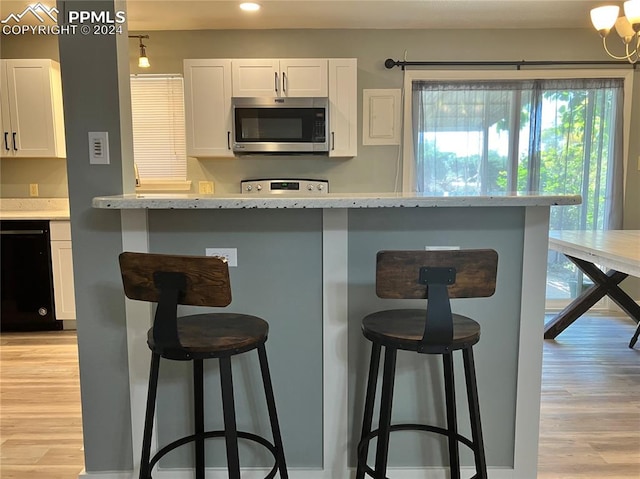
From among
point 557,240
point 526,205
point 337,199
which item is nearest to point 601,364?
point 557,240

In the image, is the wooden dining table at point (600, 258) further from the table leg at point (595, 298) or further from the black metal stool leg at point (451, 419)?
the black metal stool leg at point (451, 419)

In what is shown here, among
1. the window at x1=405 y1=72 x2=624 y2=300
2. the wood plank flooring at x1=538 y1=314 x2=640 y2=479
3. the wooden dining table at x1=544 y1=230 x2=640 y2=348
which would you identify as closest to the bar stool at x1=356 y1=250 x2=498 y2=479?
the wood plank flooring at x1=538 y1=314 x2=640 y2=479

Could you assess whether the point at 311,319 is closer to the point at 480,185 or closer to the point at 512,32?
the point at 480,185

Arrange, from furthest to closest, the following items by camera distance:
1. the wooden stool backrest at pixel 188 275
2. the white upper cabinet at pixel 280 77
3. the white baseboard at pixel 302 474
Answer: the white upper cabinet at pixel 280 77
the white baseboard at pixel 302 474
the wooden stool backrest at pixel 188 275

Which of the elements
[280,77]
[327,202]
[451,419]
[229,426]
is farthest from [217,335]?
[280,77]

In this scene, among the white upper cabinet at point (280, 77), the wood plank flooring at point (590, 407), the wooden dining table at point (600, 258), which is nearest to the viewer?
the wood plank flooring at point (590, 407)

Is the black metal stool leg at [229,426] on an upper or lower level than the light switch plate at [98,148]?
lower

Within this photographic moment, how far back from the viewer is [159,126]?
4.13 meters

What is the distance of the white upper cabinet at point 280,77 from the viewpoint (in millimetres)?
3703

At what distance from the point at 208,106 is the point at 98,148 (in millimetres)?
2145

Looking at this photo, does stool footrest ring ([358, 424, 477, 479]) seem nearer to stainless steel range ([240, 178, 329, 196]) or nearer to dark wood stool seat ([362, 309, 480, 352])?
dark wood stool seat ([362, 309, 480, 352])

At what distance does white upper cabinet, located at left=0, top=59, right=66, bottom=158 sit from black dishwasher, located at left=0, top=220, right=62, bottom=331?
2.25 feet

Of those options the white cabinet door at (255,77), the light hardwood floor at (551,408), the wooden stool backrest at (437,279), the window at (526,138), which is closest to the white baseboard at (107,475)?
the light hardwood floor at (551,408)

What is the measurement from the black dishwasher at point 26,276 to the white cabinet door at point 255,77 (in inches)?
71.1
